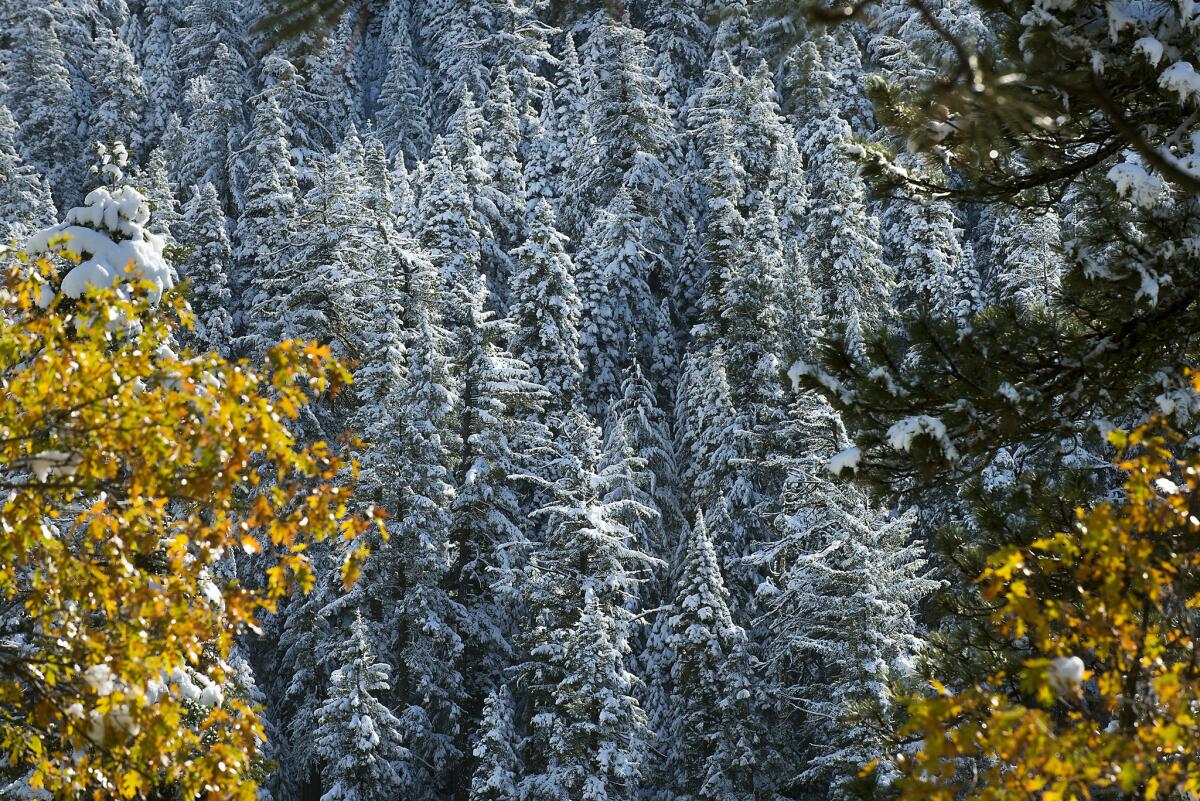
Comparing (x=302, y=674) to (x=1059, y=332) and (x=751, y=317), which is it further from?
(x=1059, y=332)

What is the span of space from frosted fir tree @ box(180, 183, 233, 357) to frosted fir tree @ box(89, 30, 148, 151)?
1698 cm

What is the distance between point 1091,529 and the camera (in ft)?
13.0

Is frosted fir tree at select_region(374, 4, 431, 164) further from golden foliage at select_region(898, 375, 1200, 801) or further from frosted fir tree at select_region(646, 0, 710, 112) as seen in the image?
golden foliage at select_region(898, 375, 1200, 801)

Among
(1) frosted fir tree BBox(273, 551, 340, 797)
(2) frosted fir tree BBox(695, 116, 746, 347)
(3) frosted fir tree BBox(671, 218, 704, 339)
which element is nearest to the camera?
(1) frosted fir tree BBox(273, 551, 340, 797)

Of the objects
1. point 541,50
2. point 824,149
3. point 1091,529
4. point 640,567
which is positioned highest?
point 541,50

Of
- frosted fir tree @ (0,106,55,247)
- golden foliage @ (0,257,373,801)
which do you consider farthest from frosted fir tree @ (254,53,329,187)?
golden foliage @ (0,257,373,801)

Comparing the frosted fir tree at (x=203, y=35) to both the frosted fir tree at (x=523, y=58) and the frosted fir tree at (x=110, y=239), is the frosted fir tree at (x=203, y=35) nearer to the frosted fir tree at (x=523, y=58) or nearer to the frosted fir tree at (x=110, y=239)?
the frosted fir tree at (x=523, y=58)

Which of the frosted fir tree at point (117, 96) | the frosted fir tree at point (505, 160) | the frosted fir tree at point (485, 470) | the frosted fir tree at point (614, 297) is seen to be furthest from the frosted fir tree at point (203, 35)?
the frosted fir tree at point (485, 470)

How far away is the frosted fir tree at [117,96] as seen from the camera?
45906mm

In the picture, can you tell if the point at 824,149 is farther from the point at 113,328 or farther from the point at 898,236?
the point at 113,328

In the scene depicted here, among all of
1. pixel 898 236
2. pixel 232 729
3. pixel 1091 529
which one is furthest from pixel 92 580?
pixel 898 236

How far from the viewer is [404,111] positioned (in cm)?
4997

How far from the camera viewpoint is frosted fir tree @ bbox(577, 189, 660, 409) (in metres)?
31.1

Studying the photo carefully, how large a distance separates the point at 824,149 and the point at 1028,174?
89.5 feet
